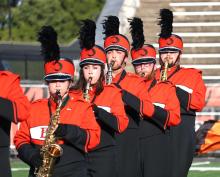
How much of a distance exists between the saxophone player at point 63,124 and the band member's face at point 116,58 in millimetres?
1598

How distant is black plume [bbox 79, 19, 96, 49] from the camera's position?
8.43 m

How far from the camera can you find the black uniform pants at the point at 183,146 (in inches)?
392

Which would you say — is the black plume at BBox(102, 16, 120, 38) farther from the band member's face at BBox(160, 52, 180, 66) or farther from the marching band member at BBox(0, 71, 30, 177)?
the marching band member at BBox(0, 71, 30, 177)

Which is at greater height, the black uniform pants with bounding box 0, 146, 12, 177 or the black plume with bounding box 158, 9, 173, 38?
the black plume with bounding box 158, 9, 173, 38

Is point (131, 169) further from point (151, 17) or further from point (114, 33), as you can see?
point (151, 17)

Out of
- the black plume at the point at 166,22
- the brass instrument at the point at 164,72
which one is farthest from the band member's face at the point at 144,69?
the black plume at the point at 166,22

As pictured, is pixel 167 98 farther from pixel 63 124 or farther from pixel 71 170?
pixel 63 124

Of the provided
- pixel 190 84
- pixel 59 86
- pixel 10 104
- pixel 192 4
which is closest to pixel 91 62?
pixel 59 86

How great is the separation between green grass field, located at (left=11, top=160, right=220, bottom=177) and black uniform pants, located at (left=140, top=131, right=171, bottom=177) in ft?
18.6

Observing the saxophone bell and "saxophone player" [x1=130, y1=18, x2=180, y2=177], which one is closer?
the saxophone bell

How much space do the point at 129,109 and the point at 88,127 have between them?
71.6 inches

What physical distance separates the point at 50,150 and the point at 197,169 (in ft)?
31.5

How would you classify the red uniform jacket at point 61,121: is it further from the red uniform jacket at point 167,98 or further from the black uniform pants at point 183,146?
the black uniform pants at point 183,146

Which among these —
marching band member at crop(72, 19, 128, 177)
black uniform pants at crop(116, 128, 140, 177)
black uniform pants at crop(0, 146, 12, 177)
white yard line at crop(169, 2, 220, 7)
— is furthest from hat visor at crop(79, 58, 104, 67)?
white yard line at crop(169, 2, 220, 7)
